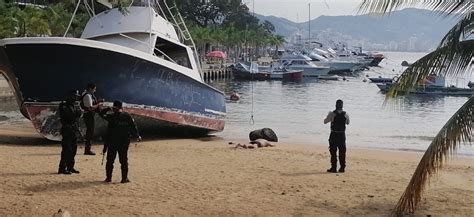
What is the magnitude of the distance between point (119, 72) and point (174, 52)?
3795mm

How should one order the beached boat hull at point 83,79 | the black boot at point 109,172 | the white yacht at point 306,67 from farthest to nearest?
the white yacht at point 306,67 → the beached boat hull at point 83,79 → the black boot at point 109,172

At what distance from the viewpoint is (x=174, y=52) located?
64.7 feet

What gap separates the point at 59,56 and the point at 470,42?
10828 mm

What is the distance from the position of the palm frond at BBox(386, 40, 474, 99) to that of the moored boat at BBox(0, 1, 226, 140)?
9.76 metres

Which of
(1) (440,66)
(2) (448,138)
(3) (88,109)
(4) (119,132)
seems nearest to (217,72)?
(3) (88,109)

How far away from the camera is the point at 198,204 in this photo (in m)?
8.82

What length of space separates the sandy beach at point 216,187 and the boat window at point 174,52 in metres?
4.98

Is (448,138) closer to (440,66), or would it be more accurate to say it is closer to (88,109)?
(440,66)

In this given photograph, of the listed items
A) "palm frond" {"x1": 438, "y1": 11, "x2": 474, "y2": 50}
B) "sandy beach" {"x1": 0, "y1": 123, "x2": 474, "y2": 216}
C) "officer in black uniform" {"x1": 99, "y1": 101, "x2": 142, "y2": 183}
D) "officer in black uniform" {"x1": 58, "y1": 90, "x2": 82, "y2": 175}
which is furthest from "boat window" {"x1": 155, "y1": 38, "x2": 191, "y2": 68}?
"palm frond" {"x1": 438, "y1": 11, "x2": 474, "y2": 50}

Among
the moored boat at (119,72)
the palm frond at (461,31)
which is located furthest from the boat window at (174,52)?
the palm frond at (461,31)

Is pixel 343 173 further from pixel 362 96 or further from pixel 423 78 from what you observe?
pixel 362 96

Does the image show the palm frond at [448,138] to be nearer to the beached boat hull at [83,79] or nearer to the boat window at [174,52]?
the beached boat hull at [83,79]

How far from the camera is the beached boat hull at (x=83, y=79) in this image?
1527 cm

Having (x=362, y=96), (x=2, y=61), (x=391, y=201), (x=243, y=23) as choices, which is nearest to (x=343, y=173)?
(x=391, y=201)
